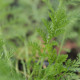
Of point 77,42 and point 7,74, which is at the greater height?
point 7,74

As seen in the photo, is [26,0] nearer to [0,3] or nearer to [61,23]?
[0,3]

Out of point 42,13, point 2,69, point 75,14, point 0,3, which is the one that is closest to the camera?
point 2,69

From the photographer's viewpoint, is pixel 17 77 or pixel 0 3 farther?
pixel 0 3

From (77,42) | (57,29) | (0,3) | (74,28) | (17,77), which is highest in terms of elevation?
(0,3)

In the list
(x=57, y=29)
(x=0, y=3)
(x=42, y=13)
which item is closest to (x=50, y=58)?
(x=57, y=29)

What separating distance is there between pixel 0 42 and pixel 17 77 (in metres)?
0.10

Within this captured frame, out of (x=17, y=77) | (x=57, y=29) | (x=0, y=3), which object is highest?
(x=0, y=3)

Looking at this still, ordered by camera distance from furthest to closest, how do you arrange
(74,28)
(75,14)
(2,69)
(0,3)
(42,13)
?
1. (74,28)
2. (42,13)
3. (0,3)
4. (75,14)
5. (2,69)

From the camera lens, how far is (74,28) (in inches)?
69.2

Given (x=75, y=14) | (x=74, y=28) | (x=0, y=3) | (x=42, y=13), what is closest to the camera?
(x=75, y=14)

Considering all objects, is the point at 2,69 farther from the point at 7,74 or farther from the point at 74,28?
the point at 74,28

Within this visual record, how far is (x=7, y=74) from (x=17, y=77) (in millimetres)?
44

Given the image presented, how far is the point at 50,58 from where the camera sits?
389 mm

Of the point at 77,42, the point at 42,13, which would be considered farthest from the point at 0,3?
the point at 77,42
